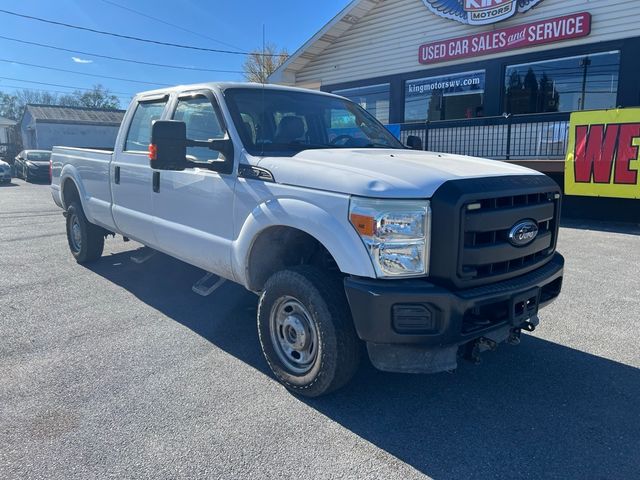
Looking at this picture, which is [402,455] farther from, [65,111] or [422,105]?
[65,111]

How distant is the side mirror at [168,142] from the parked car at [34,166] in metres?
24.0

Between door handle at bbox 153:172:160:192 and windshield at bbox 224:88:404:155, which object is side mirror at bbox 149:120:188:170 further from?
door handle at bbox 153:172:160:192

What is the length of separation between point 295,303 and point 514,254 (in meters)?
1.39

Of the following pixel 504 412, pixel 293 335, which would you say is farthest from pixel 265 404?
pixel 504 412

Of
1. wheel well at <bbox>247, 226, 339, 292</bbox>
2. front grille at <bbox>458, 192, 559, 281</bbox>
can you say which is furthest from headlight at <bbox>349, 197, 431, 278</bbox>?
wheel well at <bbox>247, 226, 339, 292</bbox>

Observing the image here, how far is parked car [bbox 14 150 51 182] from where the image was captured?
955 inches

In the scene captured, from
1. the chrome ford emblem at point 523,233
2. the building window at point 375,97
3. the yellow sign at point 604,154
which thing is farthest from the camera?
the building window at point 375,97

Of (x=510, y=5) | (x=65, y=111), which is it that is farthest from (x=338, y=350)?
(x=65, y=111)

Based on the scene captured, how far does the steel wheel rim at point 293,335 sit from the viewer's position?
3.18 metres

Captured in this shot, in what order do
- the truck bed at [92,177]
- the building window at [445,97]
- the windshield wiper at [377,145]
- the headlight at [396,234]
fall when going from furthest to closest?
the building window at [445,97], the truck bed at [92,177], the windshield wiper at [377,145], the headlight at [396,234]

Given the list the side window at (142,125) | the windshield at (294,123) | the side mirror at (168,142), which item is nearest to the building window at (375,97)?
the side window at (142,125)

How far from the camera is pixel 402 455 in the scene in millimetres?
2678

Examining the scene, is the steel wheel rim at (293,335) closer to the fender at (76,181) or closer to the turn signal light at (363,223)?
the turn signal light at (363,223)

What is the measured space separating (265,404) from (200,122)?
239cm
